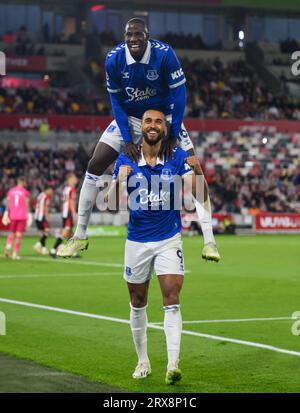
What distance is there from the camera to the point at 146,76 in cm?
1023

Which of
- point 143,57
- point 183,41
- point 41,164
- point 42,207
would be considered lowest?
point 41,164

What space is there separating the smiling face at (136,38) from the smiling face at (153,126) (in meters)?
0.97

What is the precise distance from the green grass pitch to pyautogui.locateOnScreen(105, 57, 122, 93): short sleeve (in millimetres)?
3000

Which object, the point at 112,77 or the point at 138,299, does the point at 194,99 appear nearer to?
the point at 112,77

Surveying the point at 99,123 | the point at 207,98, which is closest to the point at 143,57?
the point at 99,123

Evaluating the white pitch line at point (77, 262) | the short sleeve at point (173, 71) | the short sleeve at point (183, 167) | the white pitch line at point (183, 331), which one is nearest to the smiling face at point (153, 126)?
the short sleeve at point (183, 167)

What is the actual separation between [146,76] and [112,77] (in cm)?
42

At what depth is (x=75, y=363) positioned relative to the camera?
10438 mm

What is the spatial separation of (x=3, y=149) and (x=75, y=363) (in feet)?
128

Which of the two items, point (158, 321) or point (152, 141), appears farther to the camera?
point (158, 321)

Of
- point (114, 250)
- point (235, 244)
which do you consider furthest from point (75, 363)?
point (235, 244)

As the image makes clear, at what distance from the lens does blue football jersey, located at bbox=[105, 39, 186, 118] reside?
33.6ft

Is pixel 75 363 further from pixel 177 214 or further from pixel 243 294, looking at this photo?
pixel 243 294

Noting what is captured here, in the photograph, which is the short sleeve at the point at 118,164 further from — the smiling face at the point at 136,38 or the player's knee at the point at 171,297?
the player's knee at the point at 171,297
